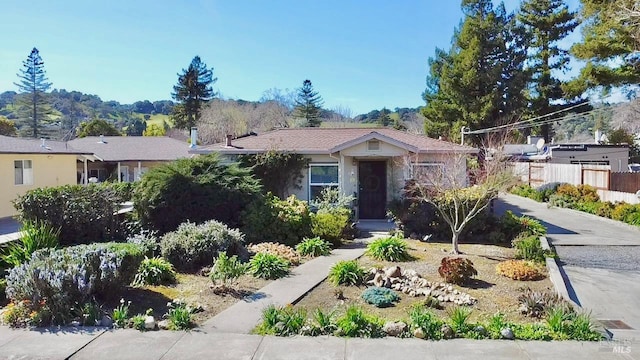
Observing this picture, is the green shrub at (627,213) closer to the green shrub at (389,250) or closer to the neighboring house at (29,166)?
the green shrub at (389,250)

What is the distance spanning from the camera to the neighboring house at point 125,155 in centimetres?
3300

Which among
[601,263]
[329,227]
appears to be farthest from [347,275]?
[601,263]

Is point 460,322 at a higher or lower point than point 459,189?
lower

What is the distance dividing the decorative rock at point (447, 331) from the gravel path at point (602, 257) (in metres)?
6.41

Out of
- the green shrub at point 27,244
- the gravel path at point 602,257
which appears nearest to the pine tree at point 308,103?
the gravel path at point 602,257

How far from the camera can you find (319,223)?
1308cm

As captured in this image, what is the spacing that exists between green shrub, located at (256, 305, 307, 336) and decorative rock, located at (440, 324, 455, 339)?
1.95m

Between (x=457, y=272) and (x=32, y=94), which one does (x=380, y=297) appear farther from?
(x=32, y=94)

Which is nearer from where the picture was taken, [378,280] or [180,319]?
[180,319]

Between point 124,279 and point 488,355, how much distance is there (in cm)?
575

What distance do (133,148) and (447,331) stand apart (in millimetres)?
33330

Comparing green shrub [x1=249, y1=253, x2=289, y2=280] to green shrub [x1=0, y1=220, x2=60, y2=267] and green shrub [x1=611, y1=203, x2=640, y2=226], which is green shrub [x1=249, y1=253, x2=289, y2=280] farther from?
green shrub [x1=611, y1=203, x2=640, y2=226]

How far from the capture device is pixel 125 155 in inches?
1313

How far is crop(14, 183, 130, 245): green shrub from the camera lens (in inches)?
446
